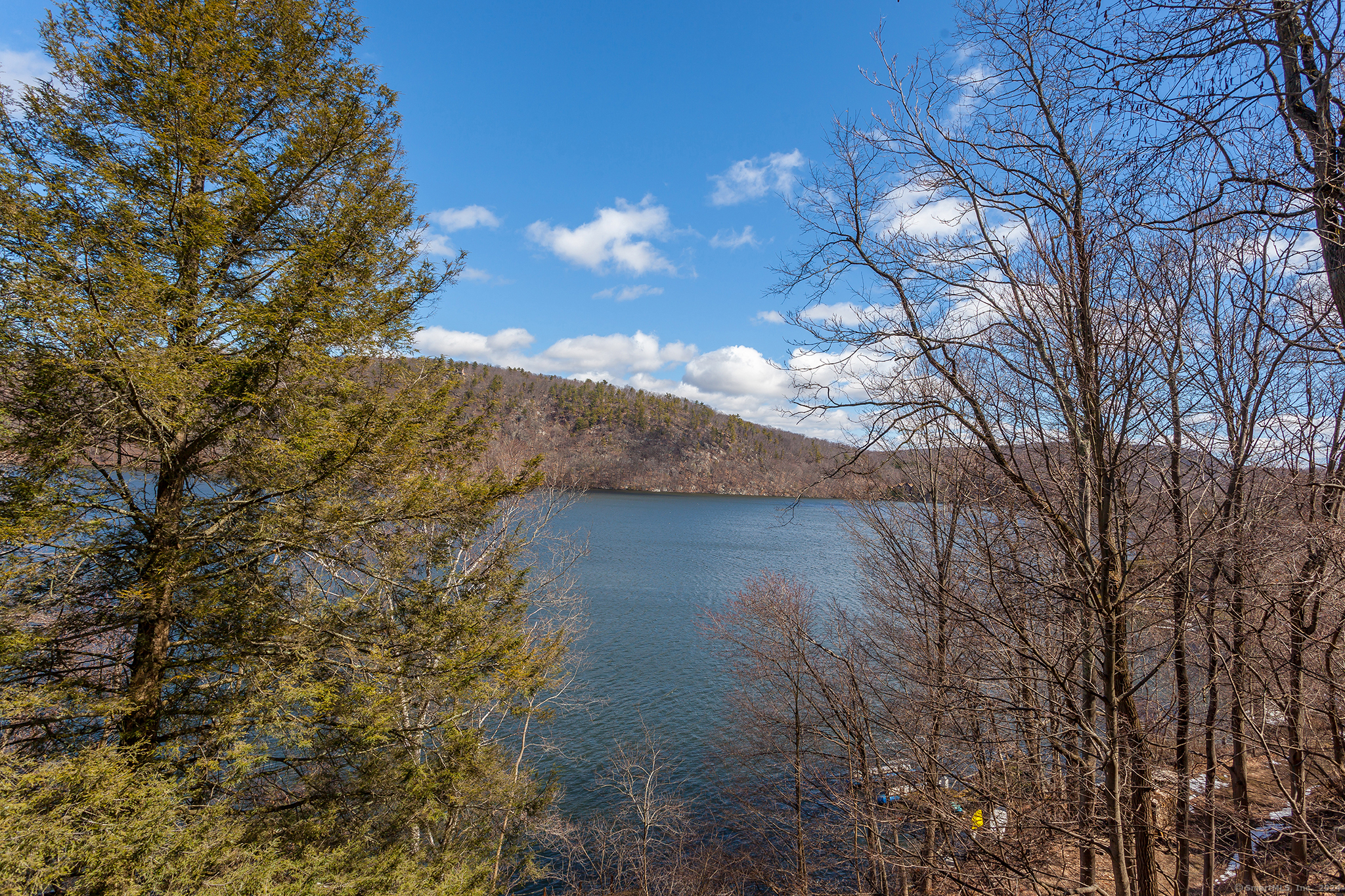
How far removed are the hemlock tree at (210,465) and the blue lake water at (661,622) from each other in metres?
4.27

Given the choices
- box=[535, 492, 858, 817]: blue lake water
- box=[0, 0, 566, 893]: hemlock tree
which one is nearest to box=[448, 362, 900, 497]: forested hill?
box=[535, 492, 858, 817]: blue lake water

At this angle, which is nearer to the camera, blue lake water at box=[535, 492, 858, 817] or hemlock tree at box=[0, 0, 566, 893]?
hemlock tree at box=[0, 0, 566, 893]

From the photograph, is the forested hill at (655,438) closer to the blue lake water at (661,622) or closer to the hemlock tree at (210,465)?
the blue lake water at (661,622)

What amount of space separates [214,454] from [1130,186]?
722cm

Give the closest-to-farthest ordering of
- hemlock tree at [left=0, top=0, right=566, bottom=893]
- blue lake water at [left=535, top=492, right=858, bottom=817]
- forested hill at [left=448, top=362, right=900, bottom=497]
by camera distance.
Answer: hemlock tree at [left=0, top=0, right=566, bottom=893] < blue lake water at [left=535, top=492, right=858, bottom=817] < forested hill at [left=448, top=362, right=900, bottom=497]

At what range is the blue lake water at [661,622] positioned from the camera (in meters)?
15.0

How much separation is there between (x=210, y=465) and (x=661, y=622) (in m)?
20.3

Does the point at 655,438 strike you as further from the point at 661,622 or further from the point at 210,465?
the point at 210,465

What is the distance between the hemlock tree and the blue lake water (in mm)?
4269

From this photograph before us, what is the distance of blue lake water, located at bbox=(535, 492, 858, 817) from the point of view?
591 inches

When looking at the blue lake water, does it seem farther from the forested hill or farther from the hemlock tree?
the forested hill

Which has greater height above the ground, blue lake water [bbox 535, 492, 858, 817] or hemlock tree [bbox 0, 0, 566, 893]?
hemlock tree [bbox 0, 0, 566, 893]

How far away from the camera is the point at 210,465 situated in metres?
5.19

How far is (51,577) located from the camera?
4305 millimetres
